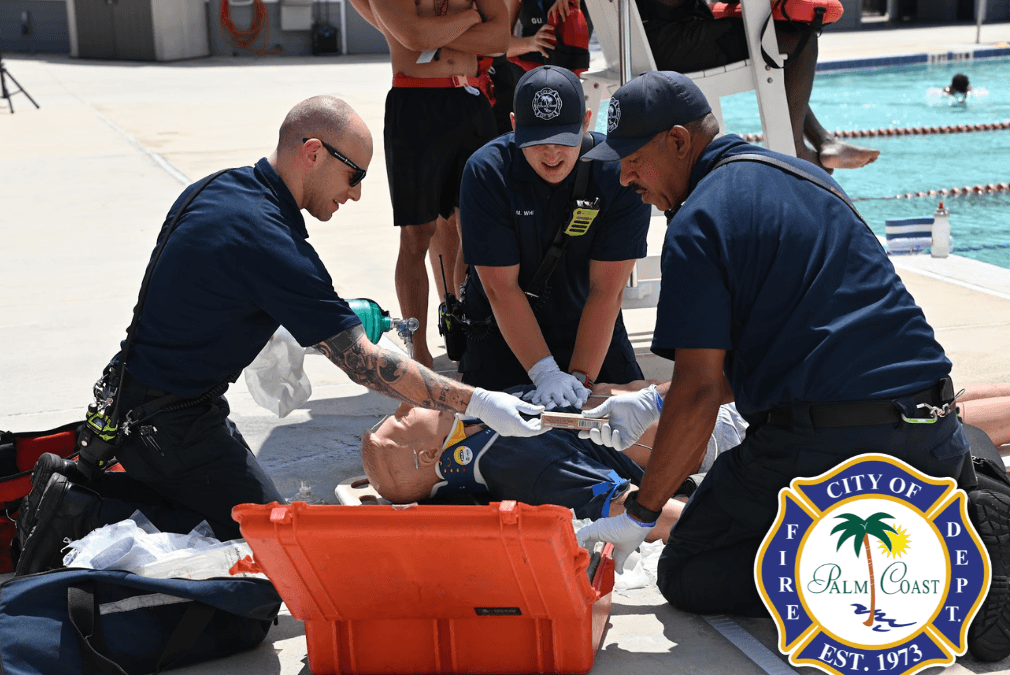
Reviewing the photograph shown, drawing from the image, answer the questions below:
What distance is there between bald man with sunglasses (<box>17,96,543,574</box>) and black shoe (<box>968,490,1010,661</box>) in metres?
1.19

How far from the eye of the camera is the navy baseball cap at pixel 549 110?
375 cm

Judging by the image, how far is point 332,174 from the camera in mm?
3135

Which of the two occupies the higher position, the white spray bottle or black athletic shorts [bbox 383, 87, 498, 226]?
black athletic shorts [bbox 383, 87, 498, 226]

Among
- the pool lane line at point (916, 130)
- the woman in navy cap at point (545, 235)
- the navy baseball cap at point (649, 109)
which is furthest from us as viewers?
the pool lane line at point (916, 130)

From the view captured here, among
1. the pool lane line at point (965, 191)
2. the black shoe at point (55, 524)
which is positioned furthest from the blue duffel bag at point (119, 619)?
the pool lane line at point (965, 191)

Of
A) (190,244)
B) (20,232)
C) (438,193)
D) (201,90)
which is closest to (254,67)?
(201,90)

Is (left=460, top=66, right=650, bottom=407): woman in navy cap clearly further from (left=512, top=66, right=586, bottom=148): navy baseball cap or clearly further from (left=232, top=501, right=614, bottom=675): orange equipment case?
(left=232, top=501, right=614, bottom=675): orange equipment case

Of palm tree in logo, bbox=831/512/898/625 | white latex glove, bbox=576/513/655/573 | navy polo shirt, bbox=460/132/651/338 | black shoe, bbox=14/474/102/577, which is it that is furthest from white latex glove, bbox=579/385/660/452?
black shoe, bbox=14/474/102/577

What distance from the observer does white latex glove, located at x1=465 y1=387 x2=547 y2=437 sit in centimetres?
311

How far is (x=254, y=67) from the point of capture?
78.8 feet

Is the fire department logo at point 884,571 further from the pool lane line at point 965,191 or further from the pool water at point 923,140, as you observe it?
the pool lane line at point 965,191

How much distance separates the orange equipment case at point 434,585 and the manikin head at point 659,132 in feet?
3.09

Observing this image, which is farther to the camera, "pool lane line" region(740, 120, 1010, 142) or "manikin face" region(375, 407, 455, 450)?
"pool lane line" region(740, 120, 1010, 142)

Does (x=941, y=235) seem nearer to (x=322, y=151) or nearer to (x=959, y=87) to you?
(x=322, y=151)
